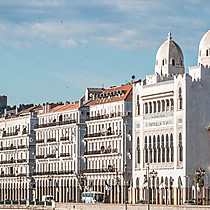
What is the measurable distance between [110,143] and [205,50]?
2492cm

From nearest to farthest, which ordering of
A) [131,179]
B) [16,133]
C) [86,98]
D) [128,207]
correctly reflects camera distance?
[128,207] < [131,179] < [86,98] < [16,133]

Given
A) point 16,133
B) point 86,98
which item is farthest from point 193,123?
point 16,133

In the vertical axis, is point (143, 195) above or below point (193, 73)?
below

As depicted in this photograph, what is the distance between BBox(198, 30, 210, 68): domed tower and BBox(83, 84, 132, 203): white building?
59.9ft

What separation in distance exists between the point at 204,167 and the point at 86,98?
42762 mm

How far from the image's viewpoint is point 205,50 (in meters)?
147

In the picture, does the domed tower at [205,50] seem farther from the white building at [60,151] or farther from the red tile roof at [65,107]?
the red tile roof at [65,107]

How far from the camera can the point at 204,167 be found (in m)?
143

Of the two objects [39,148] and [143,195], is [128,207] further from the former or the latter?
[39,148]

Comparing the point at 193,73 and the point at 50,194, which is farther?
the point at 50,194

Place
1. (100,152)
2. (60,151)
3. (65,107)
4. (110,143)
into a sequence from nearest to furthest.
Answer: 1. (110,143)
2. (100,152)
3. (60,151)
4. (65,107)

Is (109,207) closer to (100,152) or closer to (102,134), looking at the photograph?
(100,152)

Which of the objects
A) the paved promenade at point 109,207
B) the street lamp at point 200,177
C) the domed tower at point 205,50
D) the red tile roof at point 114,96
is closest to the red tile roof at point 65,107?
the red tile roof at point 114,96

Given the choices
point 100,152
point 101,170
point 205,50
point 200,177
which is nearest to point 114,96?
point 100,152
